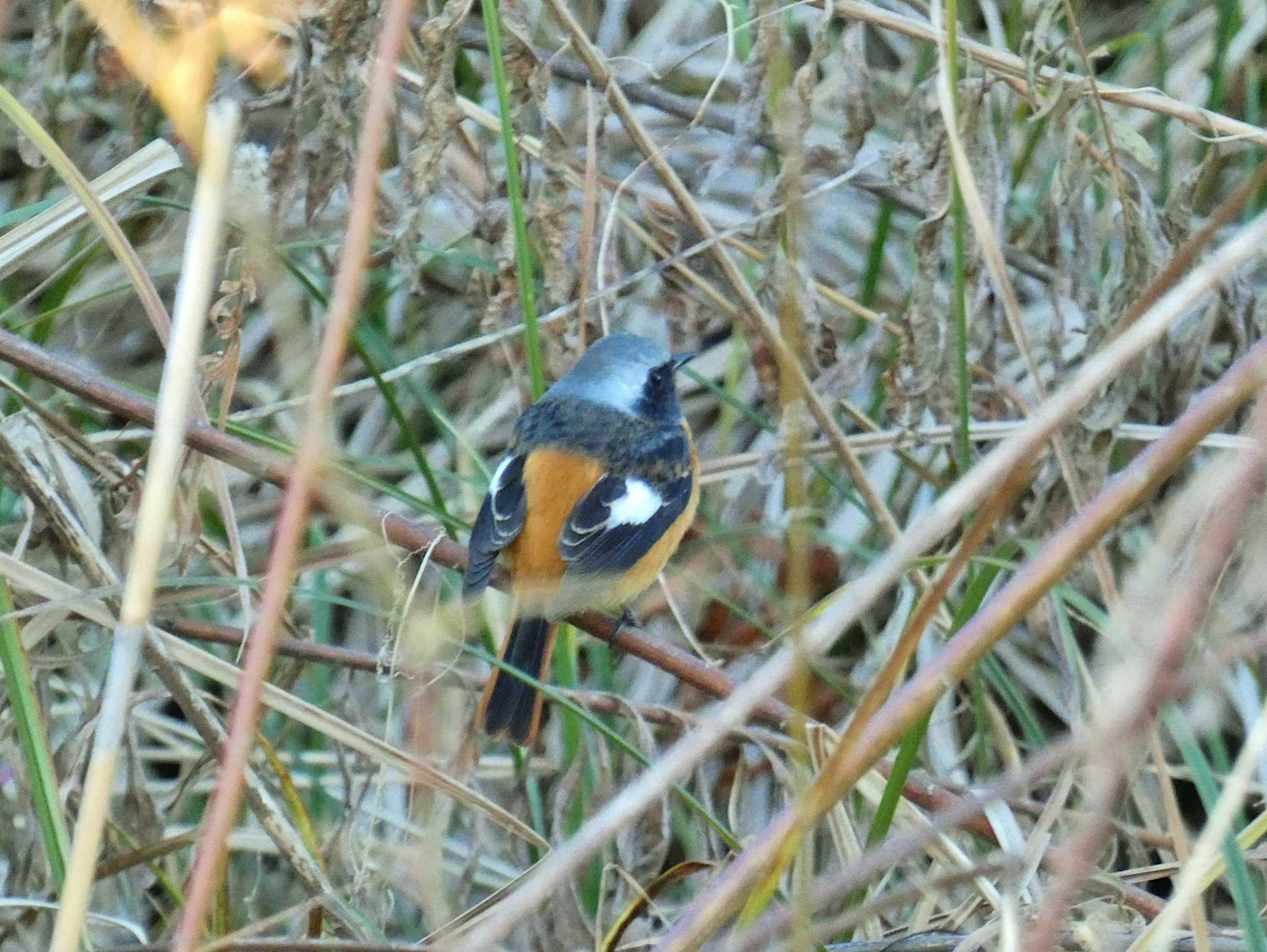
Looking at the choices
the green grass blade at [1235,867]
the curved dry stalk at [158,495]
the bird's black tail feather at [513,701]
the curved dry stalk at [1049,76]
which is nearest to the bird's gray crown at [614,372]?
the bird's black tail feather at [513,701]

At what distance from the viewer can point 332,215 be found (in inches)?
165

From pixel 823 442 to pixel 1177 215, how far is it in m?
1.00

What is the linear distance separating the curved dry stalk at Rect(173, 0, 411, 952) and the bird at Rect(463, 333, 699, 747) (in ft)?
5.86

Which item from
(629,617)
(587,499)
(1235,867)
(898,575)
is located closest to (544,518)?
(587,499)

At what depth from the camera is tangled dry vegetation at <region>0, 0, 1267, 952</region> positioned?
1176mm

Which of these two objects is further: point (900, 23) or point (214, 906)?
point (900, 23)

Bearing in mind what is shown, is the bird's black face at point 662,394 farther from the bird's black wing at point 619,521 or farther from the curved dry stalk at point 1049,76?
the curved dry stalk at point 1049,76

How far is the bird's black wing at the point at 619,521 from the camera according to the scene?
320 cm

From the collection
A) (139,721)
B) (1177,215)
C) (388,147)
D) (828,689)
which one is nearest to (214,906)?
(139,721)

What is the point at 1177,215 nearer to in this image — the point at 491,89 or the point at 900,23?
the point at 900,23

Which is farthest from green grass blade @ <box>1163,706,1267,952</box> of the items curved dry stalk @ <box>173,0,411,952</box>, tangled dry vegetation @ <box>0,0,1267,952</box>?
curved dry stalk @ <box>173,0,411,952</box>

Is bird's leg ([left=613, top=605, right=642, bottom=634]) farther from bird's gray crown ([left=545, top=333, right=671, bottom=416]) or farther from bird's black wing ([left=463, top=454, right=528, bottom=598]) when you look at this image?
bird's gray crown ([left=545, top=333, right=671, bottom=416])

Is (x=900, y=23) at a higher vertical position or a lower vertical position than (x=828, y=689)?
higher

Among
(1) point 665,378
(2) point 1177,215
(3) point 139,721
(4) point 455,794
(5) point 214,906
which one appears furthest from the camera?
(1) point 665,378
